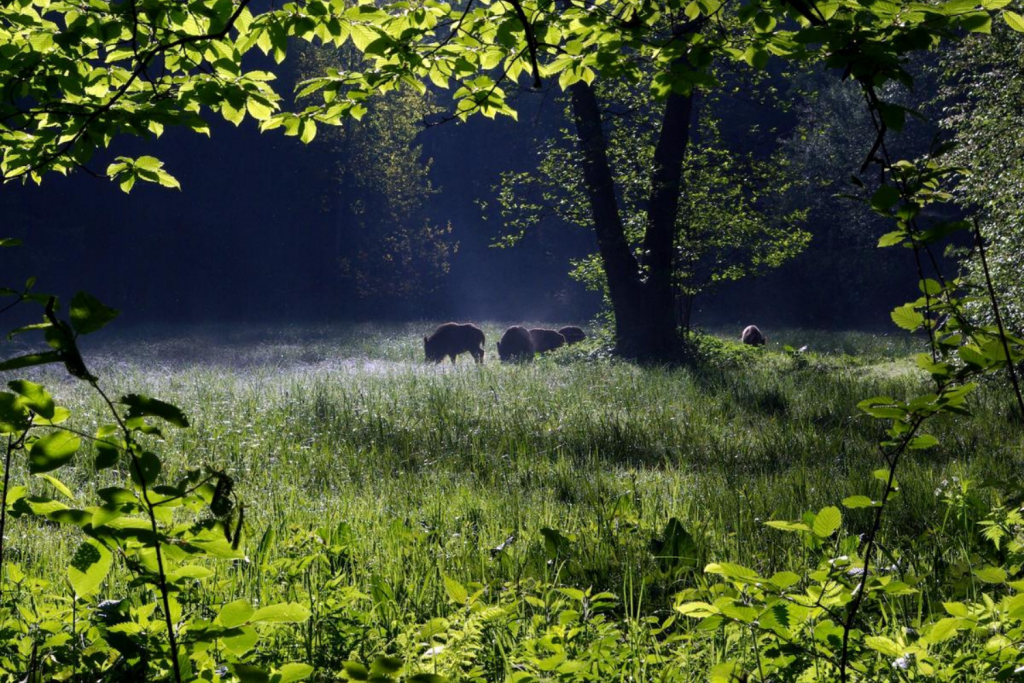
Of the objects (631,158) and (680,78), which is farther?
(631,158)

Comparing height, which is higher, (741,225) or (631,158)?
(631,158)

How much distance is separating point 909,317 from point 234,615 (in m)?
1.54

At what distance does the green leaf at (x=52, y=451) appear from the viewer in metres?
1.39

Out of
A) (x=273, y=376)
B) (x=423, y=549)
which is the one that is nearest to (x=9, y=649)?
(x=423, y=549)

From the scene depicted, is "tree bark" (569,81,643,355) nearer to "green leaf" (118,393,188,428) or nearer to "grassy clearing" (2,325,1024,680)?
"grassy clearing" (2,325,1024,680)

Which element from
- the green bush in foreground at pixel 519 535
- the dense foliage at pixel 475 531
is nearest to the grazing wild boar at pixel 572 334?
the green bush in foreground at pixel 519 535

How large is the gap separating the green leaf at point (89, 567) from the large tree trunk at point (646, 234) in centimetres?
1470

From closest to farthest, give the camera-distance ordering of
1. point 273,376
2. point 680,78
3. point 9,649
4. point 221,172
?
point 9,649 < point 680,78 < point 273,376 < point 221,172

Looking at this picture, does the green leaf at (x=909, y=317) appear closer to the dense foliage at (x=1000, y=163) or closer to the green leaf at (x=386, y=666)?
the green leaf at (x=386, y=666)

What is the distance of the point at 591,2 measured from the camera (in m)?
3.77

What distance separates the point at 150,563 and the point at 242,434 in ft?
20.9

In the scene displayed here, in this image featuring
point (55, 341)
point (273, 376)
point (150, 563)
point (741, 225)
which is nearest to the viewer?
point (55, 341)

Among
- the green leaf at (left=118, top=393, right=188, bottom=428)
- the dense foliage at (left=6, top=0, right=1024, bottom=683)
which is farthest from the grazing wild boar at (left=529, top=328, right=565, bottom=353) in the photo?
the green leaf at (left=118, top=393, right=188, bottom=428)

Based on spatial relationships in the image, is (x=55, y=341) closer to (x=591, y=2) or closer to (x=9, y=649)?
(x=9, y=649)
